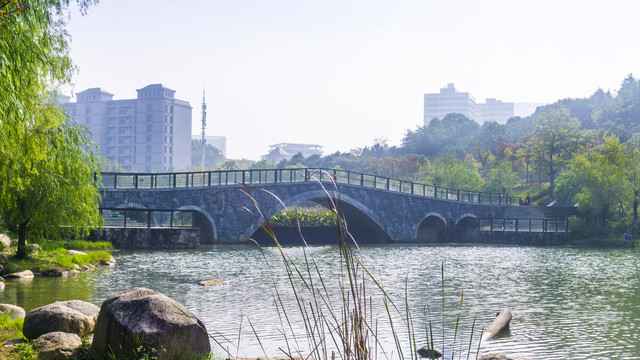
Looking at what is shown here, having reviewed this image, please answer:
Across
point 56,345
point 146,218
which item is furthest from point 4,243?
point 56,345

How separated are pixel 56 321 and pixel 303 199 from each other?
27.1 m

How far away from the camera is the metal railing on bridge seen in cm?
2608

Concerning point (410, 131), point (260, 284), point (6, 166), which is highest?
point (410, 131)

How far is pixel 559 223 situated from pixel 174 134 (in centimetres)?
9006

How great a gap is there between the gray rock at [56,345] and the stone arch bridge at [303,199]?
69.0 ft

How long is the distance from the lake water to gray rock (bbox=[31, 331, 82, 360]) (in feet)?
5.65

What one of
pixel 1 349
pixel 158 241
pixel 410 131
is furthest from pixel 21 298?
pixel 410 131

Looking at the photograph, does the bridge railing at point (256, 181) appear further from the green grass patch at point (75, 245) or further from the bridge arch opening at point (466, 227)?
the green grass patch at point (75, 245)

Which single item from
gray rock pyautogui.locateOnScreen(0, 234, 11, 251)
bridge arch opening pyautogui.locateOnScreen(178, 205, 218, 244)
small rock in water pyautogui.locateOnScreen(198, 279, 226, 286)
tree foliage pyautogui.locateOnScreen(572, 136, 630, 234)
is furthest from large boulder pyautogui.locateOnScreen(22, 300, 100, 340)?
tree foliage pyautogui.locateOnScreen(572, 136, 630, 234)

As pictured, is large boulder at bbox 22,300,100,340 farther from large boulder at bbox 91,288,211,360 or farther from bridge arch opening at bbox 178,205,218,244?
bridge arch opening at bbox 178,205,218,244

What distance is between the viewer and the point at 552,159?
56688mm

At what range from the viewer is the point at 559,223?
3728 centimetres

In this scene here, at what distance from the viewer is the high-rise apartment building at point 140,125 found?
112188 millimetres

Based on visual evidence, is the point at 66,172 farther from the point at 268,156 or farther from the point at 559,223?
the point at 268,156
